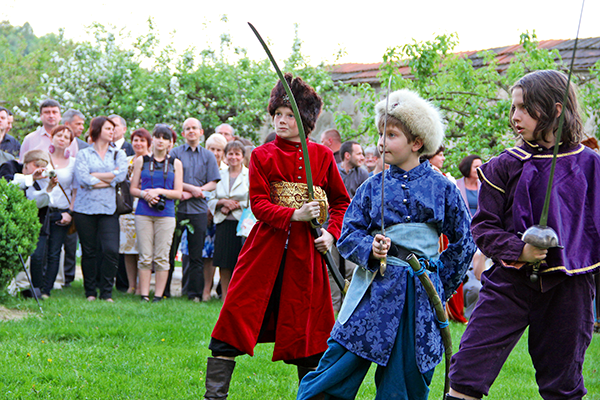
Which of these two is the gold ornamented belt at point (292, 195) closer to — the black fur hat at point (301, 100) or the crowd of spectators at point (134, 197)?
the black fur hat at point (301, 100)

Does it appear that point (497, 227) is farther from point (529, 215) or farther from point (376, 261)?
point (376, 261)

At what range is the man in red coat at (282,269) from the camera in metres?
3.58

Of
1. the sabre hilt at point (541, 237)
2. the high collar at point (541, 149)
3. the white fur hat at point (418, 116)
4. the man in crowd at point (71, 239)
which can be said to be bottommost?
the man in crowd at point (71, 239)

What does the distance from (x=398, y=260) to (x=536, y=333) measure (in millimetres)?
719

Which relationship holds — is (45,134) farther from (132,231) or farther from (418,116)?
(418,116)

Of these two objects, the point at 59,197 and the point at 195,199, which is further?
the point at 195,199

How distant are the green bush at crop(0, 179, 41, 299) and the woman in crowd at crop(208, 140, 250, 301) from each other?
7.38ft

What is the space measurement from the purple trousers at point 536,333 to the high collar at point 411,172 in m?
0.62

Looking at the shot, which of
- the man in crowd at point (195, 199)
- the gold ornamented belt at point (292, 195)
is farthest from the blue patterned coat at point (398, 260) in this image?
the man in crowd at point (195, 199)

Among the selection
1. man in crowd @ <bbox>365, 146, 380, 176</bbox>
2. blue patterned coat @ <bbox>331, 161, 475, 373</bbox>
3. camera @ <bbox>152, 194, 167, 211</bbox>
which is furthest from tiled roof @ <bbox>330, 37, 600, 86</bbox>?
blue patterned coat @ <bbox>331, 161, 475, 373</bbox>

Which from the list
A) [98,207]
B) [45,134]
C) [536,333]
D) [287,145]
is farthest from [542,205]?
[45,134]

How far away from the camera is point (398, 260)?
2.98 m

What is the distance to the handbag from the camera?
7.79 meters

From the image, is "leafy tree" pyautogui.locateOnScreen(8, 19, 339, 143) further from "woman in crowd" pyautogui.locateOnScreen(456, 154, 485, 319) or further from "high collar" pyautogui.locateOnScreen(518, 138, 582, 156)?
"high collar" pyautogui.locateOnScreen(518, 138, 582, 156)
